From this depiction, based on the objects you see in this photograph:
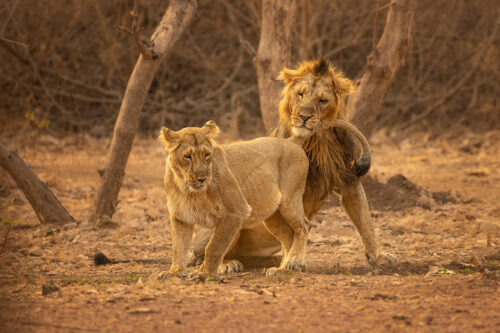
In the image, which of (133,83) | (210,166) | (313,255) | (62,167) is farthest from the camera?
(62,167)

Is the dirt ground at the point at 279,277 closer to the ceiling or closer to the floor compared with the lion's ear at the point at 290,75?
closer to the floor

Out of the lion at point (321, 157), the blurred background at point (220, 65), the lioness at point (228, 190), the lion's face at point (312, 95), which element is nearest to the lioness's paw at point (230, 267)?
the lion at point (321, 157)

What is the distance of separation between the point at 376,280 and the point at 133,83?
3.21 m

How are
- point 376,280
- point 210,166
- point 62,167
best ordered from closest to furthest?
point 210,166 → point 376,280 → point 62,167

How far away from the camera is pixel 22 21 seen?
36.8 ft

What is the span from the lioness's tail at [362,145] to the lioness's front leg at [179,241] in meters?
1.51

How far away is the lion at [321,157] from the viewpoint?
534 cm

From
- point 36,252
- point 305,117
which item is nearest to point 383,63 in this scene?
point 305,117

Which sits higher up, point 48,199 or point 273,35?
point 273,35

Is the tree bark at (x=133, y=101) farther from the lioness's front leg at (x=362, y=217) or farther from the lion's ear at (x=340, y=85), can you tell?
the lioness's front leg at (x=362, y=217)

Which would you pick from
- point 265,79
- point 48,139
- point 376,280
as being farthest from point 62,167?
point 376,280

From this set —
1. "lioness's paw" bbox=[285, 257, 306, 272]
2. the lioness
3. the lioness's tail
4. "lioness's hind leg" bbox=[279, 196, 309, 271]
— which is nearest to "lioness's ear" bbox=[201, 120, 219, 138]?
the lioness

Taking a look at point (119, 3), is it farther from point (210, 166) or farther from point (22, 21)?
point (210, 166)

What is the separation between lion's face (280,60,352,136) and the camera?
17.4 feet
